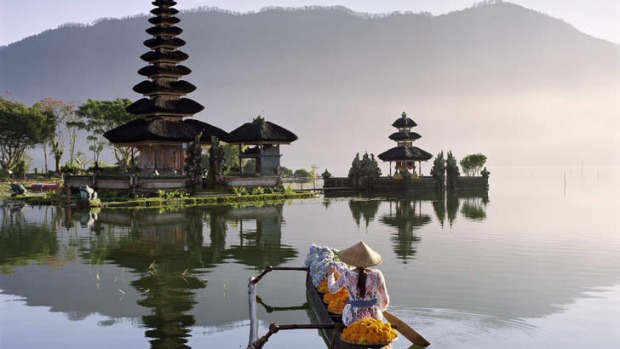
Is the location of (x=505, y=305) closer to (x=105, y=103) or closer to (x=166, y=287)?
(x=166, y=287)

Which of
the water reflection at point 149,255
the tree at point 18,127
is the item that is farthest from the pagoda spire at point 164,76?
the tree at point 18,127

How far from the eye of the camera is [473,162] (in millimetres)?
84000

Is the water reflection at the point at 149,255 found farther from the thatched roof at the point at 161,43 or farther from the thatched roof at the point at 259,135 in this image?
the thatched roof at the point at 161,43

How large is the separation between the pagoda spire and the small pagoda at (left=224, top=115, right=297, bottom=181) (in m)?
5.41

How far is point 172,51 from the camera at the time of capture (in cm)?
6003

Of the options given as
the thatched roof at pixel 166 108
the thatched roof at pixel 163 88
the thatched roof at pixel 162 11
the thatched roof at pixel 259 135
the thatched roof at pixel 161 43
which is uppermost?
the thatched roof at pixel 162 11

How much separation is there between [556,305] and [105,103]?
7316cm

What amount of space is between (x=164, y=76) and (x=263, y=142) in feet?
38.2

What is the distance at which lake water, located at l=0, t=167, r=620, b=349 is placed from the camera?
500 inches

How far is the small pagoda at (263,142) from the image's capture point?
5597 cm

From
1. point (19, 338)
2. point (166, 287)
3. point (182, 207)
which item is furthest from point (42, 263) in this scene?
point (182, 207)

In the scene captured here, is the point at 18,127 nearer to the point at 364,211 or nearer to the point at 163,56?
the point at 163,56

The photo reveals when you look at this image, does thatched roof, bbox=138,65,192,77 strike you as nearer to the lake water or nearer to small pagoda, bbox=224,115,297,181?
small pagoda, bbox=224,115,297,181

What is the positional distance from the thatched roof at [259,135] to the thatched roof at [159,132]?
217 cm
